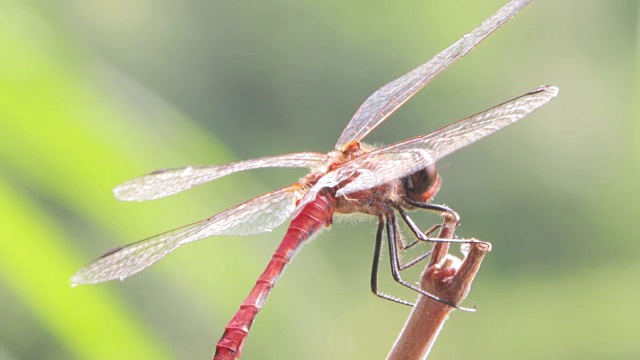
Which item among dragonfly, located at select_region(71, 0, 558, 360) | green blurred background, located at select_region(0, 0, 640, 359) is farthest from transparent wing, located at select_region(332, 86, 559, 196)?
green blurred background, located at select_region(0, 0, 640, 359)

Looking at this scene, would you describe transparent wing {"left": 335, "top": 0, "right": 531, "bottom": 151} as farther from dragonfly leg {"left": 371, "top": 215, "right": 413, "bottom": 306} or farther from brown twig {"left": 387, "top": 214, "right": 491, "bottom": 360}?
brown twig {"left": 387, "top": 214, "right": 491, "bottom": 360}

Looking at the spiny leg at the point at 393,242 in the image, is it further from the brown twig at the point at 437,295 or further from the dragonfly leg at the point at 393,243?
the brown twig at the point at 437,295

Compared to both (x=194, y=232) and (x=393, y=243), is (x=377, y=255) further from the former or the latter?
(x=194, y=232)

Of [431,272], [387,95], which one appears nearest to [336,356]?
[387,95]

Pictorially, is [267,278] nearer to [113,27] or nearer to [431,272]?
[431,272]

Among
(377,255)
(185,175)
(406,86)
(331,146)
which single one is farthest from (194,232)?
(331,146)
